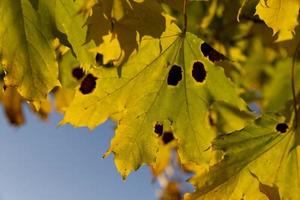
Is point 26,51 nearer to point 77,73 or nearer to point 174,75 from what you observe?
point 174,75

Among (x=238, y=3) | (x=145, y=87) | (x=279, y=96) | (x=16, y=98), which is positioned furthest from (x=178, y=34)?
(x=16, y=98)

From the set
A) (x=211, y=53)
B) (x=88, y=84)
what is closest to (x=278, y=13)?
(x=211, y=53)

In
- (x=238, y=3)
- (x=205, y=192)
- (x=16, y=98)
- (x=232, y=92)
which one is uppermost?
(x=16, y=98)

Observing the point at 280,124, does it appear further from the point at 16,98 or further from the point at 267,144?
the point at 16,98

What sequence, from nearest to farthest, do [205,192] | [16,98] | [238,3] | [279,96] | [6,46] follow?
[6,46]
[205,192]
[238,3]
[279,96]
[16,98]

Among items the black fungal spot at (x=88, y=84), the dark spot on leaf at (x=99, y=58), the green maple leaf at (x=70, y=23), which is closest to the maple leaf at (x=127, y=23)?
the green maple leaf at (x=70, y=23)

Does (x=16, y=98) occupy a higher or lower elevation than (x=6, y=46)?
higher

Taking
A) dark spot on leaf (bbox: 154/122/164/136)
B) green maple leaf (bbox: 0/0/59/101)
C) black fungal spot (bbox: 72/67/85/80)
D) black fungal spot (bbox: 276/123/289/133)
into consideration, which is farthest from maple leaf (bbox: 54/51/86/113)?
black fungal spot (bbox: 276/123/289/133)
